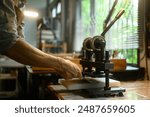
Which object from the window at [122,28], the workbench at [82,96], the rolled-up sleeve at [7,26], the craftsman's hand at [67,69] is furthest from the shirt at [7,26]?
the window at [122,28]

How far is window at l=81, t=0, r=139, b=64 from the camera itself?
1.84 meters

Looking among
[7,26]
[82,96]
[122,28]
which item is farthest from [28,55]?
[122,28]

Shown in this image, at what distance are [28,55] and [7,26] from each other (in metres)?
0.15

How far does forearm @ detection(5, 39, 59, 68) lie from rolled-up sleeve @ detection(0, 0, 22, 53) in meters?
0.03

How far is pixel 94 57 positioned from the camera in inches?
44.9

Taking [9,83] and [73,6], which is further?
[73,6]

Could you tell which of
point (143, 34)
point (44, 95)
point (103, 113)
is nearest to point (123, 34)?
point (143, 34)

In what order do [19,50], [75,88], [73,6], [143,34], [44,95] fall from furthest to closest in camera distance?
[73,6] < [143,34] < [44,95] < [75,88] < [19,50]

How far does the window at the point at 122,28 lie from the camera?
184 centimetres

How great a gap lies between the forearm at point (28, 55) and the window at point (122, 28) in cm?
76

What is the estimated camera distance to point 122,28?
215 cm

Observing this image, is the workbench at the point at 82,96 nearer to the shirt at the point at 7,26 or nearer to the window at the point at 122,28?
the shirt at the point at 7,26

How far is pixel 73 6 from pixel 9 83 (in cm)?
204

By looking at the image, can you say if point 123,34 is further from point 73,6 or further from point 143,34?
point 73,6
